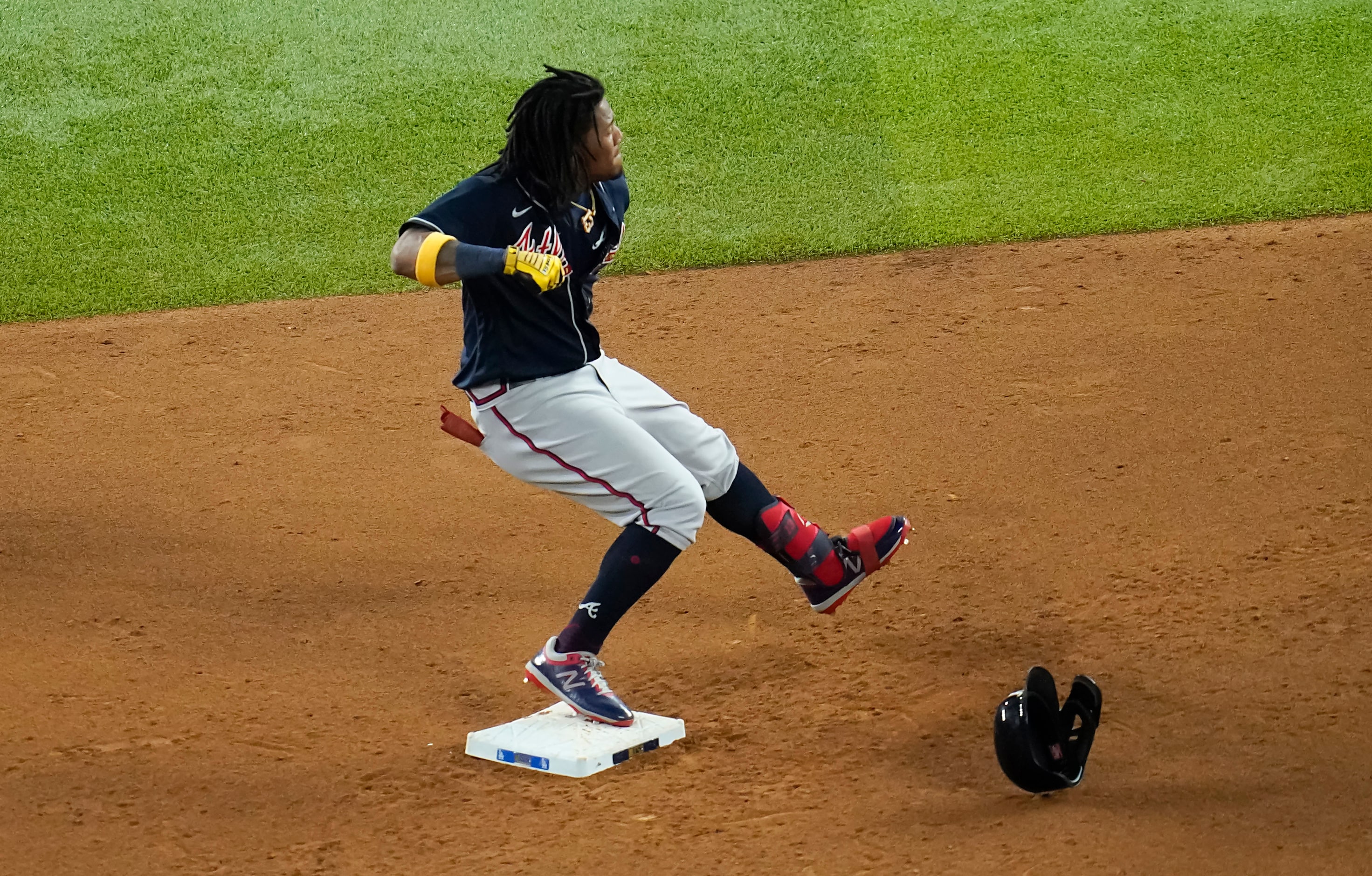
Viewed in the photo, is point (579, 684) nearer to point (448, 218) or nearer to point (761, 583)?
point (761, 583)

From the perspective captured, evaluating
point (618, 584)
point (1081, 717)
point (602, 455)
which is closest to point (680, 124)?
point (602, 455)

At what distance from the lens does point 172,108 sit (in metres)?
9.48

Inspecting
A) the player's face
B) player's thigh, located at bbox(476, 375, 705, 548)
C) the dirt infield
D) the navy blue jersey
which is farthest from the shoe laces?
the player's face

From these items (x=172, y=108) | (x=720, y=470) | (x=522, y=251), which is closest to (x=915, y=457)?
(x=720, y=470)

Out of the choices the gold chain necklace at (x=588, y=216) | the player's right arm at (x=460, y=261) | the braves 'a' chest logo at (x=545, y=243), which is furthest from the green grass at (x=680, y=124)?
the player's right arm at (x=460, y=261)

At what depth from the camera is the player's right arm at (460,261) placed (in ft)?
11.3

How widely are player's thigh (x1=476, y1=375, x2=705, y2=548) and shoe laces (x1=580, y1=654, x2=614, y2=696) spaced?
364 millimetres

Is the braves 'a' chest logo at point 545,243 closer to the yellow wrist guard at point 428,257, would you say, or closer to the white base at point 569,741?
the yellow wrist guard at point 428,257

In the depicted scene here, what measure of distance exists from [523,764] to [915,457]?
2206mm

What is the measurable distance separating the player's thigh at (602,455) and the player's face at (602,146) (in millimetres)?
545

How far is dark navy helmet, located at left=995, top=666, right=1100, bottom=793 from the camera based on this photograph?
10.9 feet

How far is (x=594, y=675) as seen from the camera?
386 cm

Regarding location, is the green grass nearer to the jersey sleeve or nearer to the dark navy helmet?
the jersey sleeve

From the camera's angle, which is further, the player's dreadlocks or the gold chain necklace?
the gold chain necklace
